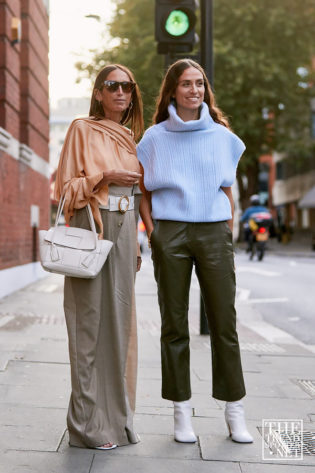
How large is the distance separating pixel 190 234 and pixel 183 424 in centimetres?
97

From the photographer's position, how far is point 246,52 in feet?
98.6

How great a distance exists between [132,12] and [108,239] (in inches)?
1097

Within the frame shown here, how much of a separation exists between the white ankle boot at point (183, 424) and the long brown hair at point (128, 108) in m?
1.44

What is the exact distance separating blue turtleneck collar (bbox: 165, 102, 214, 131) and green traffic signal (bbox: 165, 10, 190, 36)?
3.01 m

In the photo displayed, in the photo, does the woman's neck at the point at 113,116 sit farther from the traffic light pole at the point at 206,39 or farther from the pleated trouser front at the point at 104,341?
the traffic light pole at the point at 206,39

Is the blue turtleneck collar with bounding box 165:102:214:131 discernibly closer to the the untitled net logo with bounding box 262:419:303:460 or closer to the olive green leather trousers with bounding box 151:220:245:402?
the olive green leather trousers with bounding box 151:220:245:402

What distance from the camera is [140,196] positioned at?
380cm

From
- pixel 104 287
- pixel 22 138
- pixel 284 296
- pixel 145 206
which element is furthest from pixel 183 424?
pixel 22 138

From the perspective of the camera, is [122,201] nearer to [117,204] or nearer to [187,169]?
[117,204]

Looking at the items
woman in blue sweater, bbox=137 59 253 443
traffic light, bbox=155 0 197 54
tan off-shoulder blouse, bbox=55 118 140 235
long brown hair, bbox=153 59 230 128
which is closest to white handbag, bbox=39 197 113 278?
tan off-shoulder blouse, bbox=55 118 140 235

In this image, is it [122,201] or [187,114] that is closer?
[122,201]

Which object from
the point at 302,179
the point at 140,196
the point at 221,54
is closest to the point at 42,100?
the point at 140,196

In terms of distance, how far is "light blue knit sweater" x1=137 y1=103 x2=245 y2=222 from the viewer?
366 cm

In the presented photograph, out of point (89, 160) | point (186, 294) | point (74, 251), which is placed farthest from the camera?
point (186, 294)
